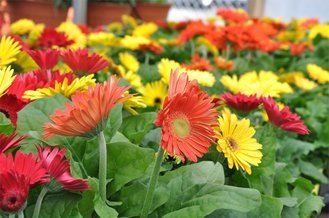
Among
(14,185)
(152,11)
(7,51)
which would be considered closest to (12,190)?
(14,185)

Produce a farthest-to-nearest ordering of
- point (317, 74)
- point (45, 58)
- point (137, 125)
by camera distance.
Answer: point (317, 74), point (45, 58), point (137, 125)

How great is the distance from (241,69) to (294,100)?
0.98 feet

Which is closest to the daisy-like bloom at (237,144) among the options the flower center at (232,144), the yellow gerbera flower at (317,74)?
the flower center at (232,144)

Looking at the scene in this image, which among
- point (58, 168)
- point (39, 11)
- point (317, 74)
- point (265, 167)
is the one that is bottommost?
point (39, 11)

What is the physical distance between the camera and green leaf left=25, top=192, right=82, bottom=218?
67cm

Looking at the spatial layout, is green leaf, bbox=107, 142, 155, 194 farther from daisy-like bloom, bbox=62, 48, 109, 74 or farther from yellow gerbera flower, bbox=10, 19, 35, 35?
yellow gerbera flower, bbox=10, 19, 35, 35

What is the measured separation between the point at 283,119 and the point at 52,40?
775mm

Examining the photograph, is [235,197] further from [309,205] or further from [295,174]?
[295,174]

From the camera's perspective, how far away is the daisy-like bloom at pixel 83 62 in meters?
0.94

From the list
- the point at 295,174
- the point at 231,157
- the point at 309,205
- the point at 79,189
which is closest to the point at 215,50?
the point at 295,174

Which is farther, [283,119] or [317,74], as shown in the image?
[317,74]

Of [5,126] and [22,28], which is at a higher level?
[5,126]

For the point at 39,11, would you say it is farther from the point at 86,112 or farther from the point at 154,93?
the point at 86,112

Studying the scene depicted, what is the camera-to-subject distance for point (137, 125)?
901 mm
